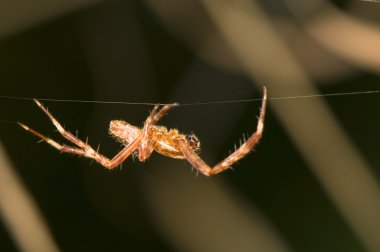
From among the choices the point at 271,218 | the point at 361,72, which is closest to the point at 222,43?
the point at 361,72

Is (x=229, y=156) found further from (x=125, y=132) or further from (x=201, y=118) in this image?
(x=201, y=118)

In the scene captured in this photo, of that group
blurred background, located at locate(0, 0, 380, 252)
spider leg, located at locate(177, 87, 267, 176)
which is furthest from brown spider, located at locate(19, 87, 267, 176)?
blurred background, located at locate(0, 0, 380, 252)

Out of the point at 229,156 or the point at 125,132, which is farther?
the point at 125,132

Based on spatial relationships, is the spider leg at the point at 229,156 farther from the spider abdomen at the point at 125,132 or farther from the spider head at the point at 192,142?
the spider abdomen at the point at 125,132

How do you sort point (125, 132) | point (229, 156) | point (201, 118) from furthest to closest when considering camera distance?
point (201, 118) → point (125, 132) → point (229, 156)

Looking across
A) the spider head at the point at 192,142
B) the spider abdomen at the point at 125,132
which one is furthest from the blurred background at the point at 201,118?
the spider abdomen at the point at 125,132

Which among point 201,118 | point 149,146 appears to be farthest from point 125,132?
point 201,118

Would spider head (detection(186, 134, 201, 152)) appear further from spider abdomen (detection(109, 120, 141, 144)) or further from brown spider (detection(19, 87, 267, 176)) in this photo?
spider abdomen (detection(109, 120, 141, 144))
